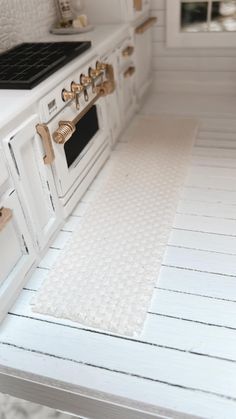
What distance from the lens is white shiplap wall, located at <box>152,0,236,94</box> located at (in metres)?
3.09

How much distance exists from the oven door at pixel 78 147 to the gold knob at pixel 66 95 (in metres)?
0.05

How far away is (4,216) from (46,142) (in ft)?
1.29

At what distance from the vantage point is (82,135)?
1955mm

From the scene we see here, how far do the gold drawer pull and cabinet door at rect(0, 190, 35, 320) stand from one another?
1.90 metres

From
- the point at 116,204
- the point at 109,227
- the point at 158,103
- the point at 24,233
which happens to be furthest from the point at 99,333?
the point at 158,103

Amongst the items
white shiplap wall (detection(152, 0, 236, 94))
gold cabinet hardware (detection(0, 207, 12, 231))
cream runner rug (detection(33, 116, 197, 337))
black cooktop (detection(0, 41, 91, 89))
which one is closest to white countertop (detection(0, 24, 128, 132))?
black cooktop (detection(0, 41, 91, 89))

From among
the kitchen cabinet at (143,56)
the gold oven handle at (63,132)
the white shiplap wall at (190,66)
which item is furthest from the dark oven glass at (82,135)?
the white shiplap wall at (190,66)

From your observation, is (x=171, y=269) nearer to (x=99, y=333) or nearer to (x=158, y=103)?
(x=99, y=333)

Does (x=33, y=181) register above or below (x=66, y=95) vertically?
below

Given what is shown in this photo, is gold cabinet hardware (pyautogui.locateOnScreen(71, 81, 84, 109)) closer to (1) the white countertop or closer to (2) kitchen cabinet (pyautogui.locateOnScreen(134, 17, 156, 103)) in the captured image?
(1) the white countertop

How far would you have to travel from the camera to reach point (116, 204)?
197 centimetres

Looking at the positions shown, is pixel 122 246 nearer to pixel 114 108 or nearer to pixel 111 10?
pixel 114 108

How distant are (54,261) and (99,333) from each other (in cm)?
45

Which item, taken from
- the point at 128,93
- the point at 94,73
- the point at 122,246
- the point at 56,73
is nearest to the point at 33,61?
the point at 56,73
